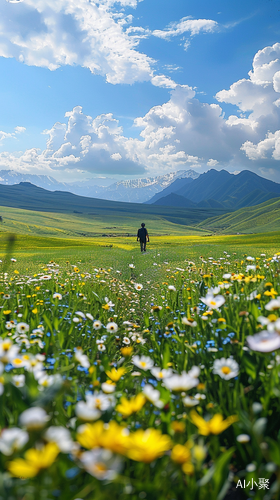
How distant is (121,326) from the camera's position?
7461 mm

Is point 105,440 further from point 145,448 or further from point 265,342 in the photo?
point 265,342

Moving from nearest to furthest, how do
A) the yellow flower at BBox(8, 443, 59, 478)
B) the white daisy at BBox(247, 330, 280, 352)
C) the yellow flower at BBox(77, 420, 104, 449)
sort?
the yellow flower at BBox(8, 443, 59, 478)
the yellow flower at BBox(77, 420, 104, 449)
the white daisy at BBox(247, 330, 280, 352)

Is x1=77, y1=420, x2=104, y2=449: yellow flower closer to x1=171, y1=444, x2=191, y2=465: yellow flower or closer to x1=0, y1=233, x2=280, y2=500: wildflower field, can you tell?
x1=0, y1=233, x2=280, y2=500: wildflower field

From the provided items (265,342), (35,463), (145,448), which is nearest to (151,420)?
(265,342)

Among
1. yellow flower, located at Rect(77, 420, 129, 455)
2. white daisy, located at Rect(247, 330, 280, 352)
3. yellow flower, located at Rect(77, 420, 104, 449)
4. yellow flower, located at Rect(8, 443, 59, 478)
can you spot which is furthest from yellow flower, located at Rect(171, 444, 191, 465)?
white daisy, located at Rect(247, 330, 280, 352)

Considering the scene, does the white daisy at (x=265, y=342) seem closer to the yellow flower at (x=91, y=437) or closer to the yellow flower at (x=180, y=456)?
the yellow flower at (x=180, y=456)

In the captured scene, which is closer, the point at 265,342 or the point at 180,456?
the point at 180,456

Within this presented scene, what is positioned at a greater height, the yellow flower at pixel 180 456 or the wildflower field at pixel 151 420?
the yellow flower at pixel 180 456

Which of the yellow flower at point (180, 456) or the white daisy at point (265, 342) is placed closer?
the yellow flower at point (180, 456)

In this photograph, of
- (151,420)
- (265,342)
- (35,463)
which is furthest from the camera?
(151,420)

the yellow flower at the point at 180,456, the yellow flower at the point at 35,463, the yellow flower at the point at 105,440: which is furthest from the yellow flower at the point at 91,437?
the yellow flower at the point at 180,456

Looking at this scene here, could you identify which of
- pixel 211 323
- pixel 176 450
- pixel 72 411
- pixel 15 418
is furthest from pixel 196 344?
pixel 176 450

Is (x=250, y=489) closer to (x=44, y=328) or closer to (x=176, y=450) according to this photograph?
(x=176, y=450)

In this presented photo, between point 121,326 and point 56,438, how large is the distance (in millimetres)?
6078
